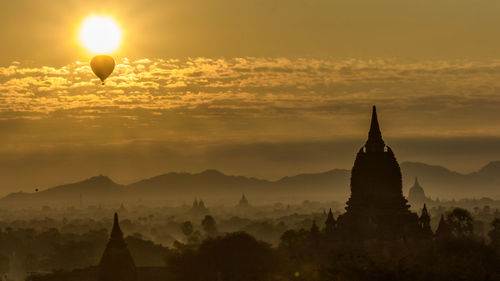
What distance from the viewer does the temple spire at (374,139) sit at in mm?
95250

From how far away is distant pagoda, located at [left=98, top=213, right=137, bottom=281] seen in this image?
66000 mm

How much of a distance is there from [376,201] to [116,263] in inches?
1386

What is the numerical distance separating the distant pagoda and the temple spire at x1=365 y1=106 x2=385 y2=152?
3712 centimetres

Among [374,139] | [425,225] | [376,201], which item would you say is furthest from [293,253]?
[374,139]

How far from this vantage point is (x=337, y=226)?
300 ft

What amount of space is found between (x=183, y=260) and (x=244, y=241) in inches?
353

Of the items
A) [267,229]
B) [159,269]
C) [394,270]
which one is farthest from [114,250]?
[267,229]

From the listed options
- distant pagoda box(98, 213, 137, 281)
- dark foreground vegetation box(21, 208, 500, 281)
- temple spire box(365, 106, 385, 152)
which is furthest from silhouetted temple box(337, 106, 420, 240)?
distant pagoda box(98, 213, 137, 281)

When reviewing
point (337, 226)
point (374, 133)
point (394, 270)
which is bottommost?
point (394, 270)

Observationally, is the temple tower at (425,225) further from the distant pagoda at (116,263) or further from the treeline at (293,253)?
the distant pagoda at (116,263)

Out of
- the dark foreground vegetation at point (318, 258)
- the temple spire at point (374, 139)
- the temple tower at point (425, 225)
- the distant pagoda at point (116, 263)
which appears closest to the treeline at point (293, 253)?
the dark foreground vegetation at point (318, 258)

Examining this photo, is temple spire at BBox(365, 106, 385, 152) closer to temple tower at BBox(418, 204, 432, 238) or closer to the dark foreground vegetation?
temple tower at BBox(418, 204, 432, 238)

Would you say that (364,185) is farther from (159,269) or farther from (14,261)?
(14,261)

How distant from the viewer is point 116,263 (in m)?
66.4
